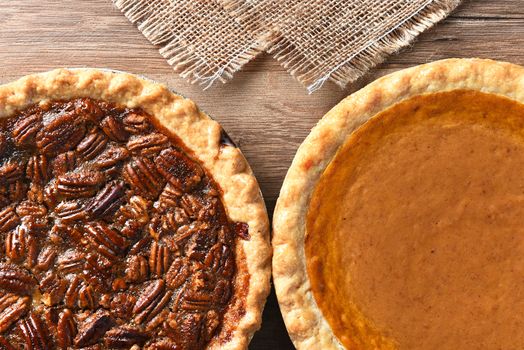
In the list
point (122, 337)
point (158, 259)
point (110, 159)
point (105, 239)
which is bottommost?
point (122, 337)

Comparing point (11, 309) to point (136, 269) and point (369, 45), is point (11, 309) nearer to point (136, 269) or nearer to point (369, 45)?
point (136, 269)

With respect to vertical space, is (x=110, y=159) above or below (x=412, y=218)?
above

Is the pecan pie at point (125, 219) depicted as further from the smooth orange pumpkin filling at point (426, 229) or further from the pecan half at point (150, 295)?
the smooth orange pumpkin filling at point (426, 229)

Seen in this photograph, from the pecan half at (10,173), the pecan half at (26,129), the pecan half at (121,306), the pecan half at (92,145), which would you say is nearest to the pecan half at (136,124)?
the pecan half at (92,145)

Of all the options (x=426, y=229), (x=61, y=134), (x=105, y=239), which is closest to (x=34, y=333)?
(x=105, y=239)

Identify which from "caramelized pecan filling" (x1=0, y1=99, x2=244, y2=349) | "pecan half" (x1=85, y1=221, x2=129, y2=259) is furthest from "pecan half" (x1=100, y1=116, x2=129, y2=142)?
"pecan half" (x1=85, y1=221, x2=129, y2=259)

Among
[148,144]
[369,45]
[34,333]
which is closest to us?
[34,333]

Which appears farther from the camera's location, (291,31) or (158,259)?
(291,31)

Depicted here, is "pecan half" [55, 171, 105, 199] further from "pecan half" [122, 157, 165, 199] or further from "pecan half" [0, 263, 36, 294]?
"pecan half" [0, 263, 36, 294]

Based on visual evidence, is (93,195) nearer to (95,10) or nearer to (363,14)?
(95,10)
